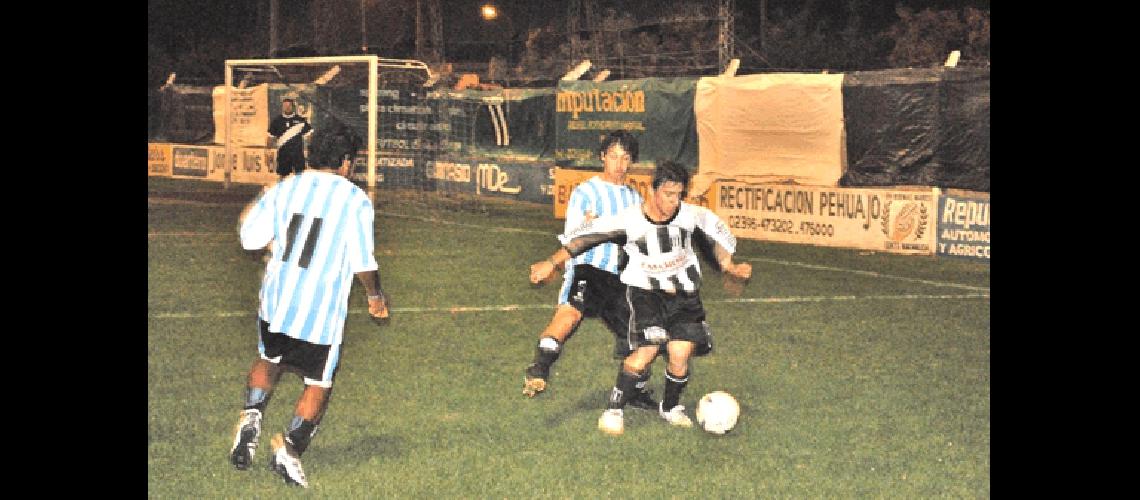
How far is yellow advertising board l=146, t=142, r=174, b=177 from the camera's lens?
4285 centimetres

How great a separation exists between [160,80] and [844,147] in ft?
137

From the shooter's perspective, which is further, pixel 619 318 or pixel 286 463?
pixel 619 318

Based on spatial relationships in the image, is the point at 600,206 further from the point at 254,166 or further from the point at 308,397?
the point at 254,166

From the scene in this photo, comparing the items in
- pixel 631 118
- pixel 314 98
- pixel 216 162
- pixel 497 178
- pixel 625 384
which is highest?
pixel 314 98

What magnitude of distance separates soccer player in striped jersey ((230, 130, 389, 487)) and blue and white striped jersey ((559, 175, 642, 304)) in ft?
7.01

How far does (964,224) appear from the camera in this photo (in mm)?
20391

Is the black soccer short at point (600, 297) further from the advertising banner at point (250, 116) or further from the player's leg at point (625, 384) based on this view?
the advertising banner at point (250, 116)

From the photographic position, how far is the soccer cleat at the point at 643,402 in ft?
34.2

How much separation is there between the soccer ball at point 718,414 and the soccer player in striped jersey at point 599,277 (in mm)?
769

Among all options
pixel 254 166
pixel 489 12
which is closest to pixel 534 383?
pixel 254 166

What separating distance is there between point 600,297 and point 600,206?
675 millimetres

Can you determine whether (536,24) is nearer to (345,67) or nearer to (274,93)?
(345,67)

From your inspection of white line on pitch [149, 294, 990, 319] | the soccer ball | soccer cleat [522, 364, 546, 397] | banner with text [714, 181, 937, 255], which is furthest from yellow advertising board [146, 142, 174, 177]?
the soccer ball

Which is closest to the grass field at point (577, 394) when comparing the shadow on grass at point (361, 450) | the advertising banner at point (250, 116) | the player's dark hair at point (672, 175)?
the shadow on grass at point (361, 450)
